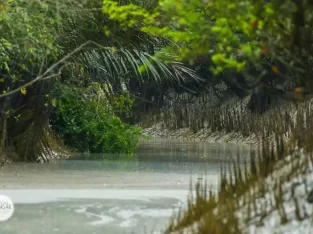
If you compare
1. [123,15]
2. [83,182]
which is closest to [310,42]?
[123,15]

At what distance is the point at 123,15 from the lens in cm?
754

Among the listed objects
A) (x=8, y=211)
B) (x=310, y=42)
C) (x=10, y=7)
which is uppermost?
(x=10, y=7)

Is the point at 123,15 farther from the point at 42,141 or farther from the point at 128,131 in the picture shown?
the point at 128,131

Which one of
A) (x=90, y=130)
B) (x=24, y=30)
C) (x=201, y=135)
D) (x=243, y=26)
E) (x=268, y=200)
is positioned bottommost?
(x=268, y=200)

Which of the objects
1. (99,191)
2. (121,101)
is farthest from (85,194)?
(121,101)

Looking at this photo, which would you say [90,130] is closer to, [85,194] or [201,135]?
[85,194]

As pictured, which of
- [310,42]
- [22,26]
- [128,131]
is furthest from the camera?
[128,131]

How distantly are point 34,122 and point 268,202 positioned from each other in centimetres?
1148
